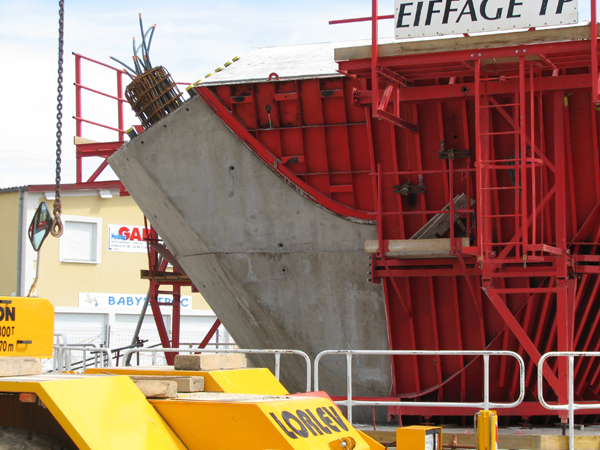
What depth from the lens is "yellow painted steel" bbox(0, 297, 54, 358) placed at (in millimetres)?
5785

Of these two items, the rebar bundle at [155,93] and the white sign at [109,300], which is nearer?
the rebar bundle at [155,93]

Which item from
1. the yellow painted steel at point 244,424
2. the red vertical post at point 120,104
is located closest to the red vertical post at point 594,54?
the yellow painted steel at point 244,424

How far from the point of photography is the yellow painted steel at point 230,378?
19.9 ft

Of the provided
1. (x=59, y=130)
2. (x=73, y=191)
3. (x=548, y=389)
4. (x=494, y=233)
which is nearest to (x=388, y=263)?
(x=494, y=233)

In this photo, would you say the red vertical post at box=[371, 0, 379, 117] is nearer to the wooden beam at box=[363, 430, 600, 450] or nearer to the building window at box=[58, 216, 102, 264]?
the wooden beam at box=[363, 430, 600, 450]

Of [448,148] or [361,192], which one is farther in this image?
[361,192]

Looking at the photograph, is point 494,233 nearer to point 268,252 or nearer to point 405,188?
point 405,188

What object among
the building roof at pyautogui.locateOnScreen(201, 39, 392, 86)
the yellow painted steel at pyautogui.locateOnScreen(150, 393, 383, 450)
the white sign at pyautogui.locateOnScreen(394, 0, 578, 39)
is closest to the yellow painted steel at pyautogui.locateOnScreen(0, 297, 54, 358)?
the yellow painted steel at pyautogui.locateOnScreen(150, 393, 383, 450)

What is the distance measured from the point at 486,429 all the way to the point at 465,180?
16.0 ft

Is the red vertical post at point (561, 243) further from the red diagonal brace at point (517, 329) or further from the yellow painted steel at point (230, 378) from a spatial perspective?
the yellow painted steel at point (230, 378)

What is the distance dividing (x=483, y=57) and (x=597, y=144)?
2.11 meters

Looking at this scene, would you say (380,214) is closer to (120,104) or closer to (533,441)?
(533,441)

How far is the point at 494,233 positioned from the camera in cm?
1027

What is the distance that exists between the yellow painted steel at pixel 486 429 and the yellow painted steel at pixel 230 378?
1.85m
